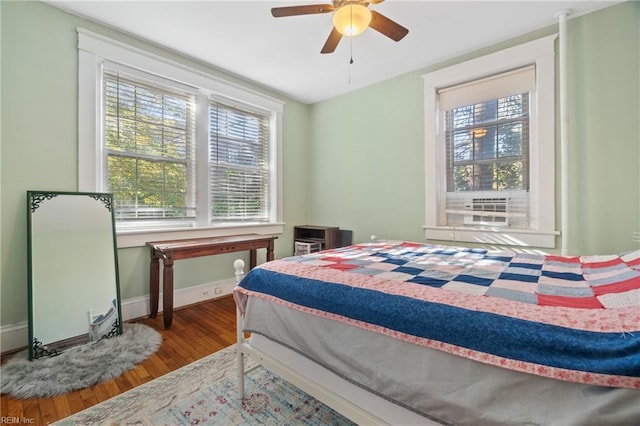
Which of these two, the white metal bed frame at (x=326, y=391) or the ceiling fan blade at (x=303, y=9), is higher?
the ceiling fan blade at (x=303, y=9)

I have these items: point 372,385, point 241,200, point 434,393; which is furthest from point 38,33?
point 434,393

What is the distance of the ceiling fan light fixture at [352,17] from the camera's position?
174 centimetres

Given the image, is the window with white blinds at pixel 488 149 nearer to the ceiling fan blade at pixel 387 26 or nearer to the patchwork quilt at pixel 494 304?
the patchwork quilt at pixel 494 304

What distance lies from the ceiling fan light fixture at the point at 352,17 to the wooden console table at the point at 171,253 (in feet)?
7.17

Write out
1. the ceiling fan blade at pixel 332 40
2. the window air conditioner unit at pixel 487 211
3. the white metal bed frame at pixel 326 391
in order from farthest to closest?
the window air conditioner unit at pixel 487 211
the ceiling fan blade at pixel 332 40
the white metal bed frame at pixel 326 391

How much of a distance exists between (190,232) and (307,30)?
237 centimetres

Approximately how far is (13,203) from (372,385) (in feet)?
9.32

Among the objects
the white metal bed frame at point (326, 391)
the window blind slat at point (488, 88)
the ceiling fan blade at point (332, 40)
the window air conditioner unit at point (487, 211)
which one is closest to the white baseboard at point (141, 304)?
the white metal bed frame at point (326, 391)

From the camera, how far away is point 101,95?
8.45 ft

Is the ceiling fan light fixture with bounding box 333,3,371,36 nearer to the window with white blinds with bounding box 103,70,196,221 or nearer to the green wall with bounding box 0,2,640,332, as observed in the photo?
the green wall with bounding box 0,2,640,332

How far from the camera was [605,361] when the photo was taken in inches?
27.7

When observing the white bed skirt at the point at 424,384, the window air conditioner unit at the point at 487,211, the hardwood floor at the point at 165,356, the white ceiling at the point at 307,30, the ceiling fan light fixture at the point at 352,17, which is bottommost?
the hardwood floor at the point at 165,356

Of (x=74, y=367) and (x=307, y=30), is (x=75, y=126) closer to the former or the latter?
(x=74, y=367)

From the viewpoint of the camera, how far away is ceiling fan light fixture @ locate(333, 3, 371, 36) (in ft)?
5.72
